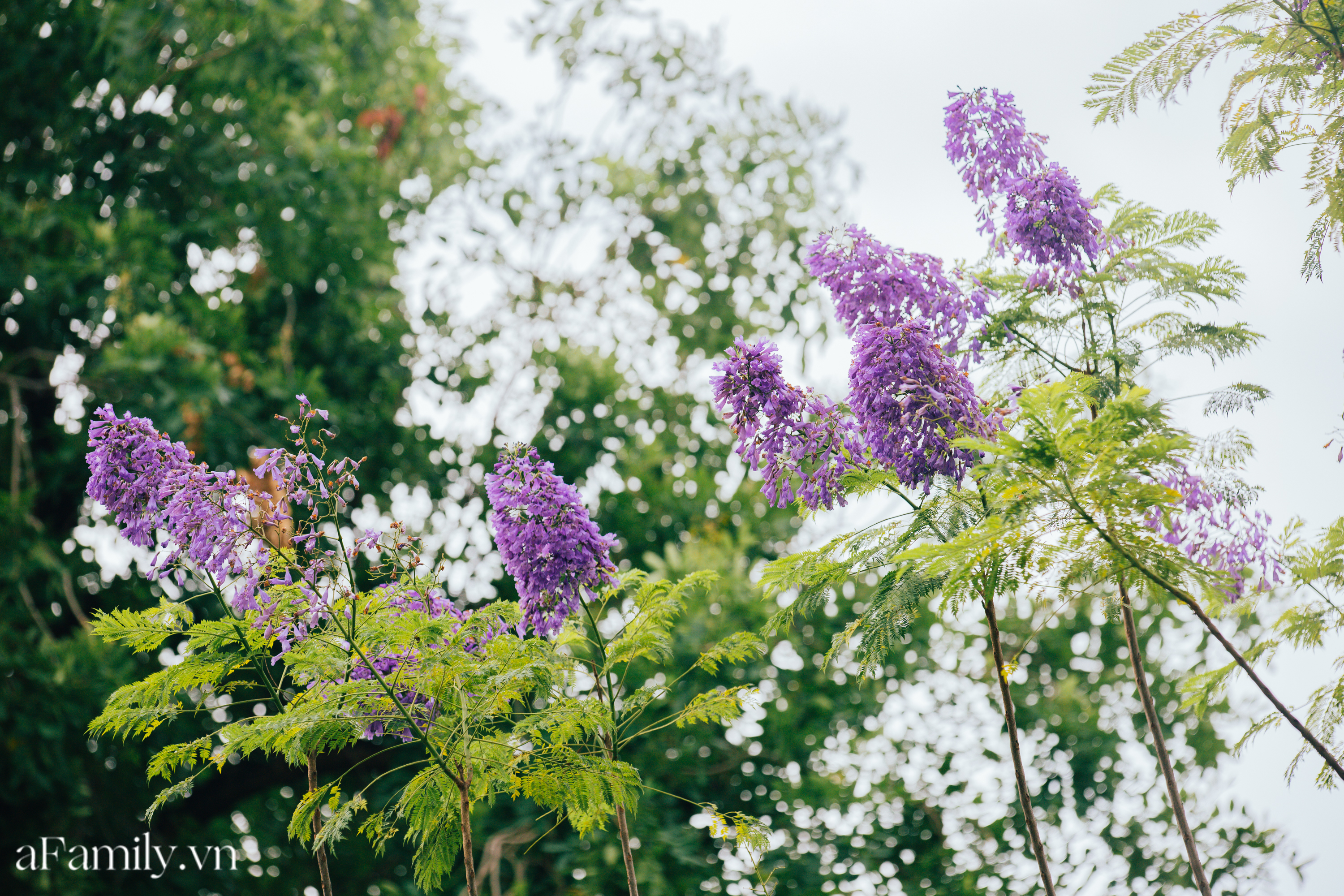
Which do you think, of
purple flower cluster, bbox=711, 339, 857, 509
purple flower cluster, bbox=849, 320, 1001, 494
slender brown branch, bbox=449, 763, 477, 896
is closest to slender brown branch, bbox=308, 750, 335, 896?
slender brown branch, bbox=449, 763, 477, 896

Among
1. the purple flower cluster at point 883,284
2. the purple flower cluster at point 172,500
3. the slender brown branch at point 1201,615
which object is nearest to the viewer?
the slender brown branch at point 1201,615

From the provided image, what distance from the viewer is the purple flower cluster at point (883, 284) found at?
123 inches

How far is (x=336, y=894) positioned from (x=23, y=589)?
12.9ft

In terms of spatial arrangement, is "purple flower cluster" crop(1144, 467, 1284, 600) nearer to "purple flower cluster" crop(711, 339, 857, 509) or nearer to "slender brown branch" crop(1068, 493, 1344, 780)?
"slender brown branch" crop(1068, 493, 1344, 780)

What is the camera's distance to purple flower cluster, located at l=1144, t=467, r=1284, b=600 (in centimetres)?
331

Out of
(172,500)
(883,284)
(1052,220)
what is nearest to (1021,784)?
(883,284)

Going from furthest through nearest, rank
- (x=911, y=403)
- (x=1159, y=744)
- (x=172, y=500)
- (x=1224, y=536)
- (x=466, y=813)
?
(x=1224, y=536), (x=1159, y=744), (x=466, y=813), (x=172, y=500), (x=911, y=403)

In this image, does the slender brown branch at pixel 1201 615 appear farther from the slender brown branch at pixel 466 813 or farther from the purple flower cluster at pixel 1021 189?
the slender brown branch at pixel 466 813

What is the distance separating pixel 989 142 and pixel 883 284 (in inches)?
24.3

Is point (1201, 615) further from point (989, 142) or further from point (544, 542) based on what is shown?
point (544, 542)

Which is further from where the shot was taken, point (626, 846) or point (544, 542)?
point (626, 846)

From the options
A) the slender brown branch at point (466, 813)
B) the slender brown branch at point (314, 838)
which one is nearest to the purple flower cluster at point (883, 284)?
the slender brown branch at point (466, 813)

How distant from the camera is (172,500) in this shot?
286 cm

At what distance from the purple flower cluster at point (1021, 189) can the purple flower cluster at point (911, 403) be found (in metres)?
0.61
